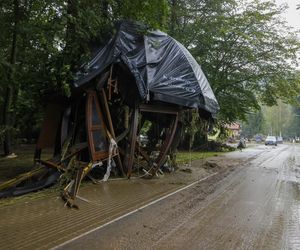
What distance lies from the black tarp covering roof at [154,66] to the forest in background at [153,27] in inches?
19.0

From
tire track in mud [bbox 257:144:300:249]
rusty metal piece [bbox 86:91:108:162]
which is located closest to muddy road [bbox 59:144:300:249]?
tire track in mud [bbox 257:144:300:249]

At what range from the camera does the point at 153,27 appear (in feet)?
38.5

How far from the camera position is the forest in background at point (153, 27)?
34.6 feet

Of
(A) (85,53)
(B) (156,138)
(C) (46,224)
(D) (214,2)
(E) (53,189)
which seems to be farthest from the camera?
(D) (214,2)

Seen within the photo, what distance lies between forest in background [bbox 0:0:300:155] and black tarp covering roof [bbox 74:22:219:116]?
0.48 metres

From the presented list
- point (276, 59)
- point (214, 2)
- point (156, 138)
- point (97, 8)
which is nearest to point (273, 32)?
point (276, 59)

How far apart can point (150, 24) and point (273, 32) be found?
53.5 ft

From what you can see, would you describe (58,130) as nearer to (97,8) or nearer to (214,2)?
(97,8)

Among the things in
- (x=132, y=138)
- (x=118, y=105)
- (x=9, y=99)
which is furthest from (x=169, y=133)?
(x=9, y=99)

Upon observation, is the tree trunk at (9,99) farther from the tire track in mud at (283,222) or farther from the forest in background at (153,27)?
the tire track in mud at (283,222)

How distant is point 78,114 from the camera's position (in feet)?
35.9

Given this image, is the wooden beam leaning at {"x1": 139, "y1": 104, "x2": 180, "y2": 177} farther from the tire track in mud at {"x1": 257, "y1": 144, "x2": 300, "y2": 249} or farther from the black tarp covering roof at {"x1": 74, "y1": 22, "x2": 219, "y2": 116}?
the tire track in mud at {"x1": 257, "y1": 144, "x2": 300, "y2": 249}

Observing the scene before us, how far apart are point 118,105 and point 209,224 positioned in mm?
6042

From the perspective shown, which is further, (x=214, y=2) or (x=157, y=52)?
(x=214, y=2)
